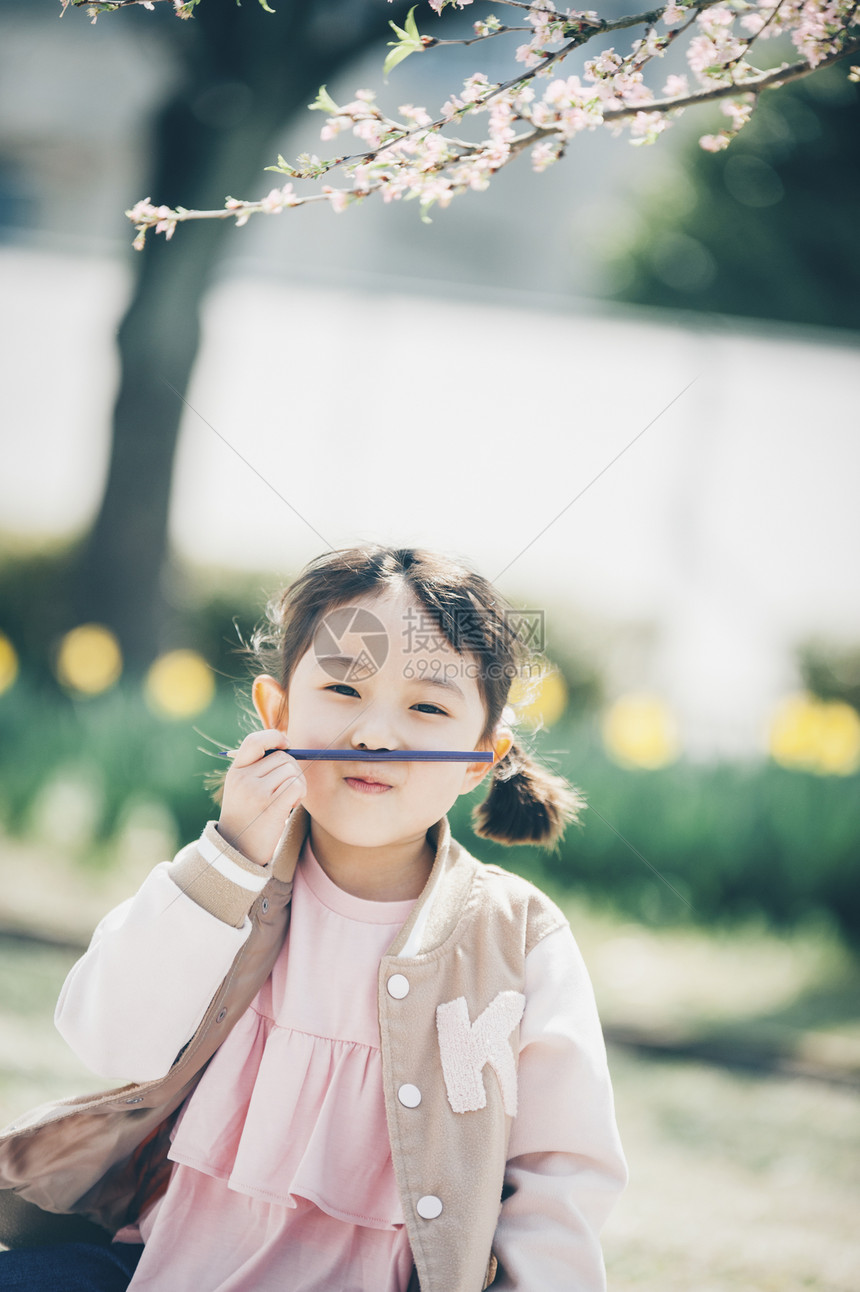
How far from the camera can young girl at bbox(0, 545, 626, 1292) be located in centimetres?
105

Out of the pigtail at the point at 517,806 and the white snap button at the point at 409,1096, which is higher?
the pigtail at the point at 517,806

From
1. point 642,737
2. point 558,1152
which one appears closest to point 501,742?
point 558,1152

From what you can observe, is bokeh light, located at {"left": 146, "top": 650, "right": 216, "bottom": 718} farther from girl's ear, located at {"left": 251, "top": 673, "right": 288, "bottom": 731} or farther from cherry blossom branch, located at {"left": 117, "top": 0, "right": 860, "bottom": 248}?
cherry blossom branch, located at {"left": 117, "top": 0, "right": 860, "bottom": 248}

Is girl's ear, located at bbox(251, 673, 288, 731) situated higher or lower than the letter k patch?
higher

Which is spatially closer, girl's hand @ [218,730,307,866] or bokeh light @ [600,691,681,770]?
girl's hand @ [218,730,307,866]

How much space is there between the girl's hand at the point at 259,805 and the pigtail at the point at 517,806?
1.19 feet

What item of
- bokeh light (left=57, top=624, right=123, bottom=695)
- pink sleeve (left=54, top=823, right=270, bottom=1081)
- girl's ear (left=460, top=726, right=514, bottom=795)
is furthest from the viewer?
bokeh light (left=57, top=624, right=123, bottom=695)

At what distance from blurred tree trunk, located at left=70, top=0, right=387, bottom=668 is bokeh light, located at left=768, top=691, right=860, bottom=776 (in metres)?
2.50

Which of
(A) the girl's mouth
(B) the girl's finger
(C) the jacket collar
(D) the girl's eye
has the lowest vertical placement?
(C) the jacket collar

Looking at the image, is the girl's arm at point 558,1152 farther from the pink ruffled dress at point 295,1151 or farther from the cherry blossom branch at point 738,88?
the cherry blossom branch at point 738,88

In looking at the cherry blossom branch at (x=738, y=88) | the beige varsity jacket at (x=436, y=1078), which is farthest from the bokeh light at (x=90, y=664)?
the cherry blossom branch at (x=738, y=88)

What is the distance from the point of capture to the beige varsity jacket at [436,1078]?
1.04 m

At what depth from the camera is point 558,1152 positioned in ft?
3.60

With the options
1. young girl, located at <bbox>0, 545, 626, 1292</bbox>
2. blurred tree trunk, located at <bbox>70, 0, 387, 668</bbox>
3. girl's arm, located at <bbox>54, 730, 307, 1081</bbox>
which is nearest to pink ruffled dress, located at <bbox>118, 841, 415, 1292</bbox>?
young girl, located at <bbox>0, 545, 626, 1292</bbox>
